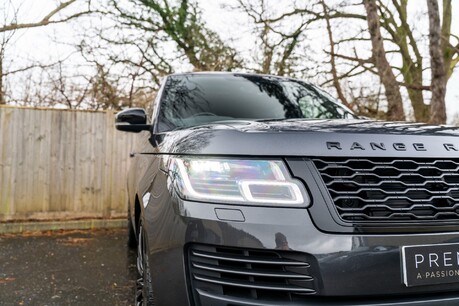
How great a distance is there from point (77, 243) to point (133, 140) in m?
1.88

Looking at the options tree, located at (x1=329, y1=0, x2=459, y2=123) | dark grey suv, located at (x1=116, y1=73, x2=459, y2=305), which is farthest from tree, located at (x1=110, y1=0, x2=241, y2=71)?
dark grey suv, located at (x1=116, y1=73, x2=459, y2=305)

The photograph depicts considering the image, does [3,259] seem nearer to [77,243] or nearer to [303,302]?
[77,243]

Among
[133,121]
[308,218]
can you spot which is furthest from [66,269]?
[308,218]

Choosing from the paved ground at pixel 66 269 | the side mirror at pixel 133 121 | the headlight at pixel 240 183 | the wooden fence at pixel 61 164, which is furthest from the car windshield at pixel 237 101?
the wooden fence at pixel 61 164

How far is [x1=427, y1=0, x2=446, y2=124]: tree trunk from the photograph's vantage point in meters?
5.82

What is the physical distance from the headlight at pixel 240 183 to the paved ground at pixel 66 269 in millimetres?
1967

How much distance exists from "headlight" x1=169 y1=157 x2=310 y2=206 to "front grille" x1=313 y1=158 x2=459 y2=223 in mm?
139

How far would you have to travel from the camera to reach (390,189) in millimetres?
1469

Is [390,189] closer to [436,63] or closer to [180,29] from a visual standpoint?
[436,63]

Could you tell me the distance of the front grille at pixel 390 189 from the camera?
4.63 feet

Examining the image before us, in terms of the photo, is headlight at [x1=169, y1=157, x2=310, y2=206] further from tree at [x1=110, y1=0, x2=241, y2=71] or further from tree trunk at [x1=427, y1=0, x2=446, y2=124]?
tree at [x1=110, y1=0, x2=241, y2=71]

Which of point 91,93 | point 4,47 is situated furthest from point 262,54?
point 4,47

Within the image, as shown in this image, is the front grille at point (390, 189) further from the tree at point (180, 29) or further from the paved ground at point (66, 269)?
the tree at point (180, 29)

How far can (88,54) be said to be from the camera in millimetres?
8992
